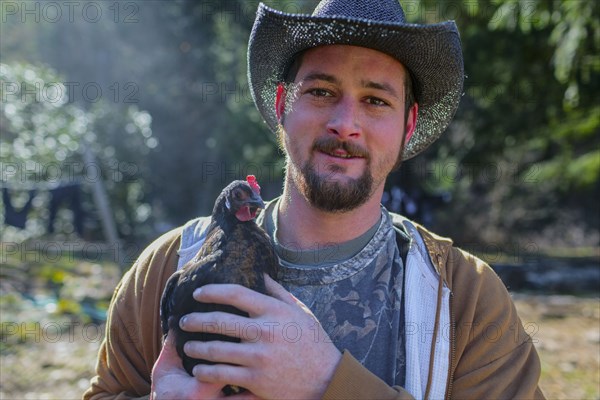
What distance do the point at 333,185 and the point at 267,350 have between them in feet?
1.99

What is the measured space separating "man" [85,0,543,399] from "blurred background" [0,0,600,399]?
10.5 feet

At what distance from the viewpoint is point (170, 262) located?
208 centimetres

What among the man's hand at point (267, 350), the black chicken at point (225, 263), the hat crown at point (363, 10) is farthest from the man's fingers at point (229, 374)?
the hat crown at point (363, 10)

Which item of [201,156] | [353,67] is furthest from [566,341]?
[201,156]

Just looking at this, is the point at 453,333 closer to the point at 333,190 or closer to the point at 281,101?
the point at 333,190

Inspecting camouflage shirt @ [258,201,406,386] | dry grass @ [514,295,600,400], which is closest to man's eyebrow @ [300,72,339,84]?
camouflage shirt @ [258,201,406,386]

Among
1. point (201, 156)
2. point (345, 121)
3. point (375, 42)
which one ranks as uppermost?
point (375, 42)

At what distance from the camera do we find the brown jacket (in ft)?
6.08

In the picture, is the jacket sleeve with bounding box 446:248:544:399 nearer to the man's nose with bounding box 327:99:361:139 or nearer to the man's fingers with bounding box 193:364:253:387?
the man's nose with bounding box 327:99:361:139

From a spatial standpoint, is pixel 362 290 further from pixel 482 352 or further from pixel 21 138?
pixel 21 138

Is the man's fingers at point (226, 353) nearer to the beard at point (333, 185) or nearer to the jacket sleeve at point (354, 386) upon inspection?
the jacket sleeve at point (354, 386)

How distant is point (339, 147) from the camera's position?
6.11 ft

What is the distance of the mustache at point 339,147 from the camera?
186cm

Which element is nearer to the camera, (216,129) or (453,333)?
(453,333)
